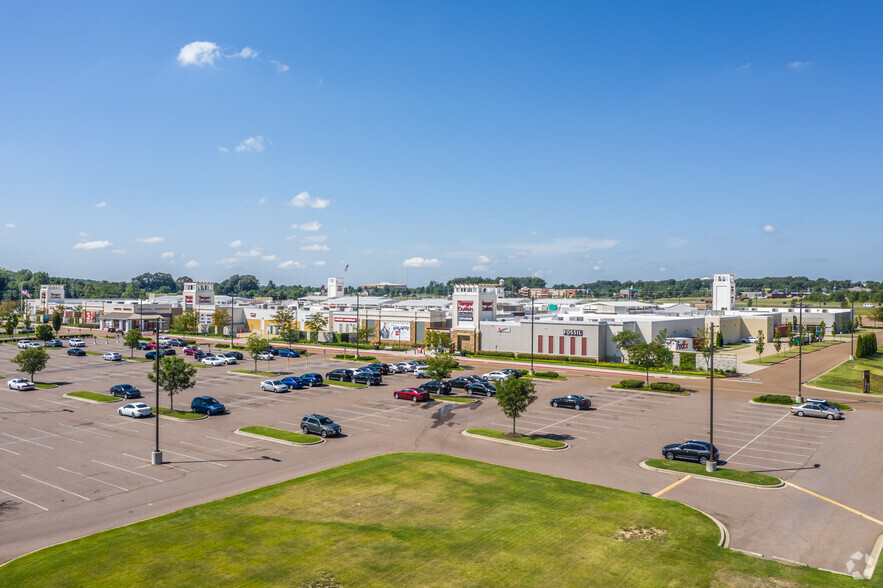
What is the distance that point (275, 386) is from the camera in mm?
58562

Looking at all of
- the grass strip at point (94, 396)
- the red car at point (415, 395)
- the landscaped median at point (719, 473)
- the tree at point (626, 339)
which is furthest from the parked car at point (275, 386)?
the tree at point (626, 339)

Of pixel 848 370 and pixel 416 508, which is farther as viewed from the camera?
pixel 848 370

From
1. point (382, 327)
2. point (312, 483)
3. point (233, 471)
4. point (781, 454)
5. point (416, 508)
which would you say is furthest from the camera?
point (382, 327)

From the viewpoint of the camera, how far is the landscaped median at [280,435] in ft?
127

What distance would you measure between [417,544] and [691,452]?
19.6m

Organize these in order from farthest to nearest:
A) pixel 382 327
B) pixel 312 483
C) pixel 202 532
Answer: pixel 382 327 → pixel 312 483 → pixel 202 532

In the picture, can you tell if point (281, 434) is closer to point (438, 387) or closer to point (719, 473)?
point (438, 387)

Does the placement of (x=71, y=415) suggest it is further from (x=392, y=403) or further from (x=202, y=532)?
(x=202, y=532)

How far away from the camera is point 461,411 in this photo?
164 feet

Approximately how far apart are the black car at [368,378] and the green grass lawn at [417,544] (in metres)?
34.0

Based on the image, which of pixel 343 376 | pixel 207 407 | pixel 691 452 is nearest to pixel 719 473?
pixel 691 452

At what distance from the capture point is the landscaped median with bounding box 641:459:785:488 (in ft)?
97.7

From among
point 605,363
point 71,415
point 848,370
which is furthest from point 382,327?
point 848,370

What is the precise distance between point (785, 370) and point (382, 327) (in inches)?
2479
